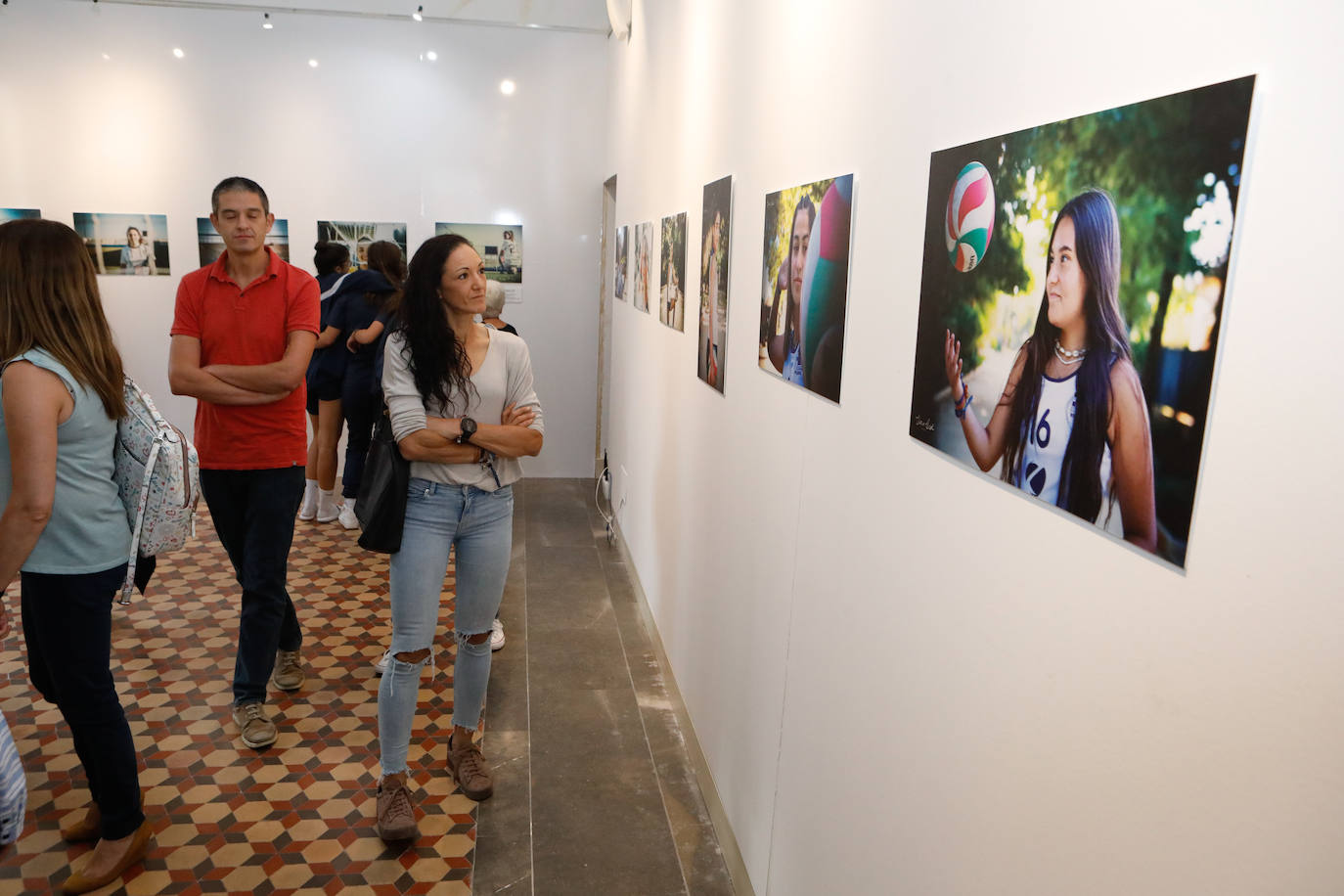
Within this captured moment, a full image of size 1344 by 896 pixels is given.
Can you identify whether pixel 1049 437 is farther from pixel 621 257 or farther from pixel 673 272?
pixel 621 257

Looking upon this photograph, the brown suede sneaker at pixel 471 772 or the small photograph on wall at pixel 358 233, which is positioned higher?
the small photograph on wall at pixel 358 233

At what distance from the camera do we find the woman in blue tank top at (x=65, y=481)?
231cm

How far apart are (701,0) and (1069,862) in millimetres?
3525

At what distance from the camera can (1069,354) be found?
1200mm

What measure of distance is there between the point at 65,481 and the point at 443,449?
0.99 meters

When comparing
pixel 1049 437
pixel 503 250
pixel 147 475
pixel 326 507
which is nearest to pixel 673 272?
pixel 147 475

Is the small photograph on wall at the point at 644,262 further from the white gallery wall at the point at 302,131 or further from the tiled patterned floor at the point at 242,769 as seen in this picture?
the white gallery wall at the point at 302,131

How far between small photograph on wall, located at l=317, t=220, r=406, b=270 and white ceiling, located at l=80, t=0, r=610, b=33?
5.41 feet

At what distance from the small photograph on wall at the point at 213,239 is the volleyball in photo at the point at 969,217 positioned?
7222 millimetres

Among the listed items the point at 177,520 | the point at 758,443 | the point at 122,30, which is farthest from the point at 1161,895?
the point at 122,30

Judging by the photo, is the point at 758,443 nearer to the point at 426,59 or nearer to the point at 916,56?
the point at 916,56

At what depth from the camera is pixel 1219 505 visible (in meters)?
0.98

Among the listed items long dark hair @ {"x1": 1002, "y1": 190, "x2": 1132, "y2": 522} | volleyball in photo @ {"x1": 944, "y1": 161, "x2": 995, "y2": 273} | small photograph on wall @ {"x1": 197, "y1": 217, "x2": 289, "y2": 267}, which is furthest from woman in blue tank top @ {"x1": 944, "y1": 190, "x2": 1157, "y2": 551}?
small photograph on wall @ {"x1": 197, "y1": 217, "x2": 289, "y2": 267}

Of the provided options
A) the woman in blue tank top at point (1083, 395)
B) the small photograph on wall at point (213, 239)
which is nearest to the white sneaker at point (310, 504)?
the small photograph on wall at point (213, 239)
